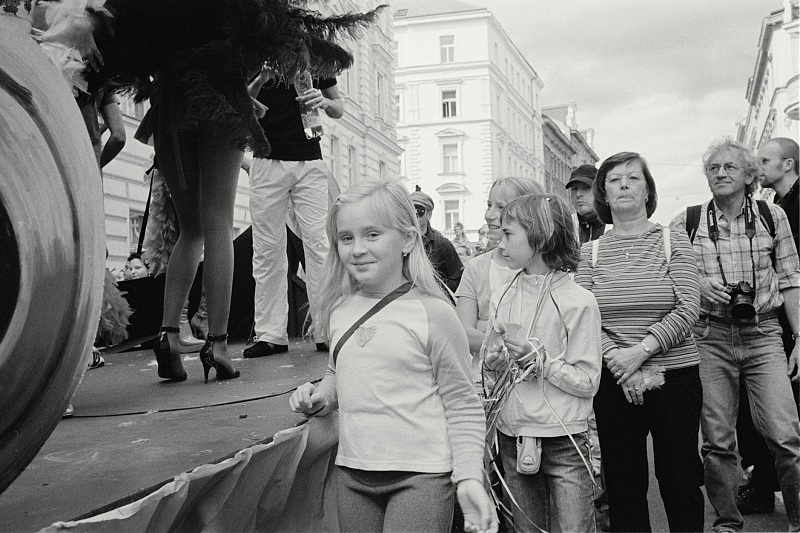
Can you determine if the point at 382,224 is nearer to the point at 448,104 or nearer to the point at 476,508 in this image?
the point at 476,508

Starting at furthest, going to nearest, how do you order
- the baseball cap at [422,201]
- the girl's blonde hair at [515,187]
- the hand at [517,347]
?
the baseball cap at [422,201] → the girl's blonde hair at [515,187] → the hand at [517,347]

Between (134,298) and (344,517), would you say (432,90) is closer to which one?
(134,298)

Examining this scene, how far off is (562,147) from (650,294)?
73.2 meters

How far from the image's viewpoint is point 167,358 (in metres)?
3.53

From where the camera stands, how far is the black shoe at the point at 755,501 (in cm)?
392

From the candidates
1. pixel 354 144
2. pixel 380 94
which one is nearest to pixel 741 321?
pixel 354 144

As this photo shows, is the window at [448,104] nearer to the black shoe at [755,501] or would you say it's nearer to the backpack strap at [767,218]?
the black shoe at [755,501]

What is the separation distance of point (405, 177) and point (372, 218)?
45.9m

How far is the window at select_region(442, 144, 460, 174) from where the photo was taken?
47281 mm

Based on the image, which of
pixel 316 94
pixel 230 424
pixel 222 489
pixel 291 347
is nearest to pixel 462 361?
pixel 222 489

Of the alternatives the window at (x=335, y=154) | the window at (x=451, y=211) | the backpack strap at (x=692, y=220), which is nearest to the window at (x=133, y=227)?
the window at (x=335, y=154)

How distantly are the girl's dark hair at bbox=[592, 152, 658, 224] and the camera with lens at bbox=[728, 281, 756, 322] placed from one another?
1.56ft

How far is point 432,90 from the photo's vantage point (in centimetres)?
4694

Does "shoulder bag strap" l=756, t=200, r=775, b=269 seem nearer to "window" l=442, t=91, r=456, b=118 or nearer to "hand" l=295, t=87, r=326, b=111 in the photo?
"hand" l=295, t=87, r=326, b=111
